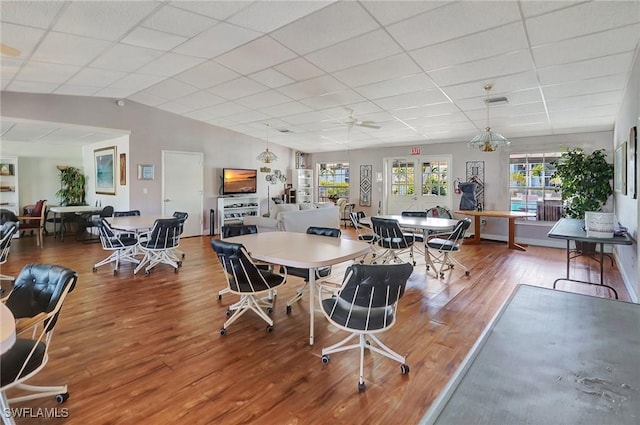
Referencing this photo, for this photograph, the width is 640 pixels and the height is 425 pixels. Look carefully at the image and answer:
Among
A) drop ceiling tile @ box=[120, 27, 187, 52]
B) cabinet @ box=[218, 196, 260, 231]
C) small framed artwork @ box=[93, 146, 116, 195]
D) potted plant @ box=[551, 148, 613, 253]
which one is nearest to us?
drop ceiling tile @ box=[120, 27, 187, 52]

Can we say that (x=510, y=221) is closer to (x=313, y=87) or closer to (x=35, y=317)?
(x=313, y=87)

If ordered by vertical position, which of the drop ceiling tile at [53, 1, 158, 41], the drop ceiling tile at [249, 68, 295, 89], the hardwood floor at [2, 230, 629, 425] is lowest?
the hardwood floor at [2, 230, 629, 425]

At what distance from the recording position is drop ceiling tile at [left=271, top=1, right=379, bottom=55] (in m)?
3.07

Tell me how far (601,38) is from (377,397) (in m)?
3.81

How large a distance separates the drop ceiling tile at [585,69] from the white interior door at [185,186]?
7.23 metres

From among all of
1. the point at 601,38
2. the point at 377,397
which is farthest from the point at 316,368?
the point at 601,38

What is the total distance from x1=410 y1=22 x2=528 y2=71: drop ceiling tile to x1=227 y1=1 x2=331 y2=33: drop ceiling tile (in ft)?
4.46

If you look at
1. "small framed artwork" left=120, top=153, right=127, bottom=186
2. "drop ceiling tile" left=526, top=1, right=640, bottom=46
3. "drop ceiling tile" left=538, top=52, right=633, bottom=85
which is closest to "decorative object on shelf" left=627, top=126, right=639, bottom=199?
"drop ceiling tile" left=538, top=52, right=633, bottom=85

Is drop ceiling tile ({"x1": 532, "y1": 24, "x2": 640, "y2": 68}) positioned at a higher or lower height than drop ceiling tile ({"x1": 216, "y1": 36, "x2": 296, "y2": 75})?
lower

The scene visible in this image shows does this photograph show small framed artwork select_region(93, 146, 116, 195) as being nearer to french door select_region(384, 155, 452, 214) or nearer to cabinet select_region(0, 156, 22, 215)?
cabinet select_region(0, 156, 22, 215)

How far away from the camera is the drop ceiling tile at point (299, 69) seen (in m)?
4.28

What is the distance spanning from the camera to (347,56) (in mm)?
3959

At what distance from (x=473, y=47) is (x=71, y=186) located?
32.3 feet

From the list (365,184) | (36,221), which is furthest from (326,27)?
(36,221)
